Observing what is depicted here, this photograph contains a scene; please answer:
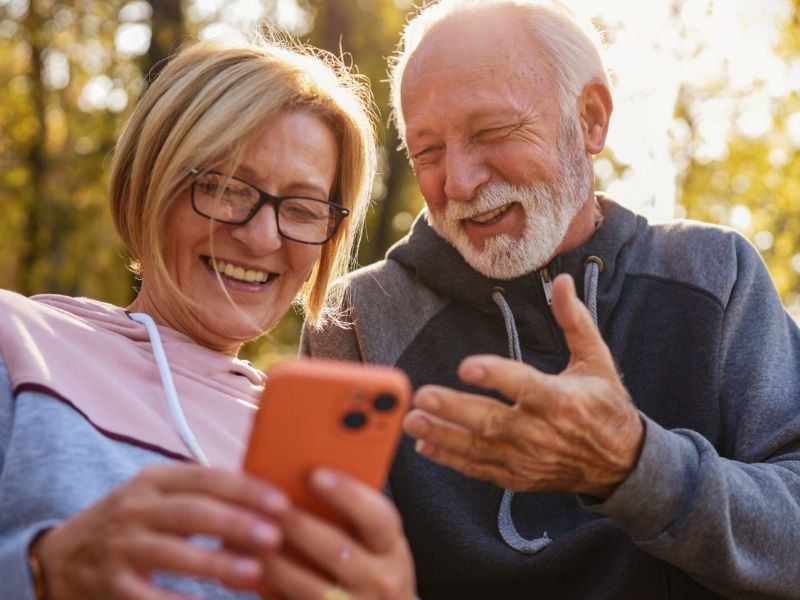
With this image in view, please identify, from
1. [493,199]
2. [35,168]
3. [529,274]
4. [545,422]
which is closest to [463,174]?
[493,199]

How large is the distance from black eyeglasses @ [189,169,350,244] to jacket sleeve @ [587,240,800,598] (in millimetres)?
1178

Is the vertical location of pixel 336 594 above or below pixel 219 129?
below

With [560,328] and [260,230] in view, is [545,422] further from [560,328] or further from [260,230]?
[560,328]

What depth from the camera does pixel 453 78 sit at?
3.20m

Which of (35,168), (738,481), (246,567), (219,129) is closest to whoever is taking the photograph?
(246,567)

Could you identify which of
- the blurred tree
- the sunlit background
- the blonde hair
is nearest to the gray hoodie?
the blonde hair

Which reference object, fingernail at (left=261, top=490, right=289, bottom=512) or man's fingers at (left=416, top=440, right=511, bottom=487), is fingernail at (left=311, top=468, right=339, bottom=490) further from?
man's fingers at (left=416, top=440, right=511, bottom=487)

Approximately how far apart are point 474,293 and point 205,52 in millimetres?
1168

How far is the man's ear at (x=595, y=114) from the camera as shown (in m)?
3.40

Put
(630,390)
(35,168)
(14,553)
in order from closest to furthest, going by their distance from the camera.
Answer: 1. (14,553)
2. (630,390)
3. (35,168)

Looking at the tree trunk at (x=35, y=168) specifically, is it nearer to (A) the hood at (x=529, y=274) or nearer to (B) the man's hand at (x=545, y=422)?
(A) the hood at (x=529, y=274)

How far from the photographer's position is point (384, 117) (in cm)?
1420

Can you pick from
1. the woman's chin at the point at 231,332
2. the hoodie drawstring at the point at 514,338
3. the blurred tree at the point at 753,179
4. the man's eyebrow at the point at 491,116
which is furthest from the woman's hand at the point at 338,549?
the blurred tree at the point at 753,179

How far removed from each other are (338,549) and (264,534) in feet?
0.40
